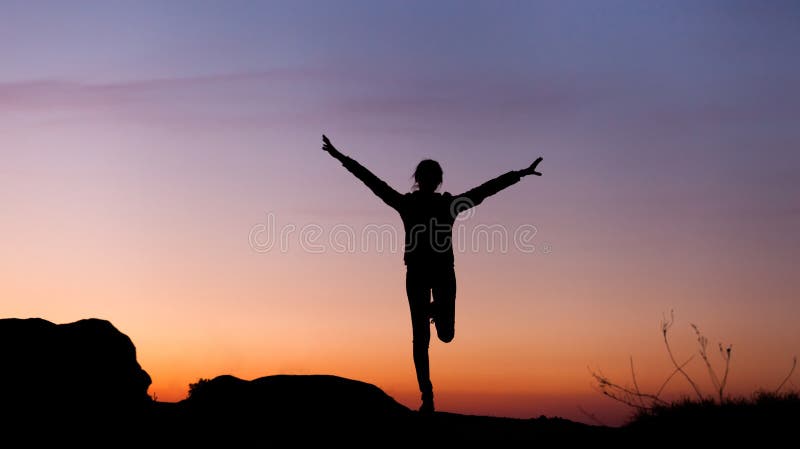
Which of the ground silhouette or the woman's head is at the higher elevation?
the woman's head

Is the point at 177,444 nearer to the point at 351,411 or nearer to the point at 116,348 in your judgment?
the point at 351,411

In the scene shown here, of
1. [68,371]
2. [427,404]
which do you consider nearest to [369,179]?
[427,404]

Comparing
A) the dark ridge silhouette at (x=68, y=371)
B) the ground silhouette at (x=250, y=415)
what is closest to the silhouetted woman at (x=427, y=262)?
the ground silhouette at (x=250, y=415)

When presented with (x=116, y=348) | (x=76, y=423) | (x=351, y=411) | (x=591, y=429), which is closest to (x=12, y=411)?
(x=76, y=423)

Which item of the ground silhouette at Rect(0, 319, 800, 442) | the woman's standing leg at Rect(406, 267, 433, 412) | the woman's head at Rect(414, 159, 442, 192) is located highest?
the woman's head at Rect(414, 159, 442, 192)

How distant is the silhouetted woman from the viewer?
38.3 feet

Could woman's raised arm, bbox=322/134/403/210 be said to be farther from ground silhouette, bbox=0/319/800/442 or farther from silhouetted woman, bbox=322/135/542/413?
ground silhouette, bbox=0/319/800/442

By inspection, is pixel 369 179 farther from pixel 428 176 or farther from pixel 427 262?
pixel 427 262

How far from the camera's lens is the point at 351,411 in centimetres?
1084

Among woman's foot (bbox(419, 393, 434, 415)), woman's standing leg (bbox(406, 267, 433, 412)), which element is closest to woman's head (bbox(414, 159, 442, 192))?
woman's standing leg (bbox(406, 267, 433, 412))

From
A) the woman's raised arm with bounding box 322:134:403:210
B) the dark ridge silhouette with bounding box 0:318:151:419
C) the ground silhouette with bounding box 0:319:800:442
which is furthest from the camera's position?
the woman's raised arm with bounding box 322:134:403:210

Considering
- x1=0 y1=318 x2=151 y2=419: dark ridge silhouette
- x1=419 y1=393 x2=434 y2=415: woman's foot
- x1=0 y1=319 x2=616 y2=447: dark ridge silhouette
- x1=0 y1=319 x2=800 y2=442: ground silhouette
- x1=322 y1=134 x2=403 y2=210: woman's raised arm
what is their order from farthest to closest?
x1=322 y1=134 x2=403 y2=210: woman's raised arm, x1=419 y1=393 x2=434 y2=415: woman's foot, x1=0 y1=318 x2=151 y2=419: dark ridge silhouette, x1=0 y1=319 x2=616 y2=447: dark ridge silhouette, x1=0 y1=319 x2=800 y2=442: ground silhouette

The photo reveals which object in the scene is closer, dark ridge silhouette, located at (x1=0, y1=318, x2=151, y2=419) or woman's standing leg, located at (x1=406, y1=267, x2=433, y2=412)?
dark ridge silhouette, located at (x1=0, y1=318, x2=151, y2=419)

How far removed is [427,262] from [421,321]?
73 centimetres
